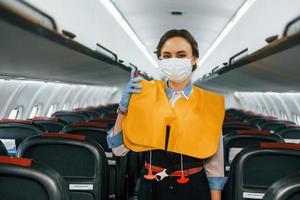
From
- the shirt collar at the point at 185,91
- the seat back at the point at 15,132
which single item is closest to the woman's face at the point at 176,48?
the shirt collar at the point at 185,91

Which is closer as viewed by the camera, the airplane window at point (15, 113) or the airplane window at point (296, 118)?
the airplane window at point (15, 113)

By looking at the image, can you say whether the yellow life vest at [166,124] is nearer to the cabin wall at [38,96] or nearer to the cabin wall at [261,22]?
the cabin wall at [261,22]

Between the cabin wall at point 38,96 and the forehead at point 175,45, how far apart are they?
17.5 ft

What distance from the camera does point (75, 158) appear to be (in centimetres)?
297

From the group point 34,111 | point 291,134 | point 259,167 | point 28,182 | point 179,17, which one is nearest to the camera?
point 28,182

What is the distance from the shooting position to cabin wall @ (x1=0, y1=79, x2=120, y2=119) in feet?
26.0

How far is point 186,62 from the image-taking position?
2.75 metres

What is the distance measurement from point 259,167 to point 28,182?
5.36 feet

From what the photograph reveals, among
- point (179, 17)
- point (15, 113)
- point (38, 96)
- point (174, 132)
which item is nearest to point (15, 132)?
point (174, 132)

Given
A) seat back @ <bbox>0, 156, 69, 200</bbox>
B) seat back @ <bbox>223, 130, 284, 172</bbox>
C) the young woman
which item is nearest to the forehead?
the young woman

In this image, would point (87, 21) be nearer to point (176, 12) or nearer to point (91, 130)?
point (91, 130)

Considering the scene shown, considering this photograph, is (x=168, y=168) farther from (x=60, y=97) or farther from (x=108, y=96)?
(x=108, y=96)

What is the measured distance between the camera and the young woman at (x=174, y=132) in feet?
8.96

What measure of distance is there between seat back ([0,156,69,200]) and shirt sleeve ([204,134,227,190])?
53.7 inches
